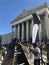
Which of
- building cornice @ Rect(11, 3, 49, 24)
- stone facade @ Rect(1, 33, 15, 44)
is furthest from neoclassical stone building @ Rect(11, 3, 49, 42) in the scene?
stone facade @ Rect(1, 33, 15, 44)

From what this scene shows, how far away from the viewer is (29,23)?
46781mm

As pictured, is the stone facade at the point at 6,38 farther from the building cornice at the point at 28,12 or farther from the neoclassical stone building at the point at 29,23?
the building cornice at the point at 28,12

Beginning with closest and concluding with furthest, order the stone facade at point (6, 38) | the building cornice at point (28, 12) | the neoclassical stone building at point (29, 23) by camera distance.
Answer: the neoclassical stone building at point (29, 23)
the building cornice at point (28, 12)
the stone facade at point (6, 38)

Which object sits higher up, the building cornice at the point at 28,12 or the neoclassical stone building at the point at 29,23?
the building cornice at the point at 28,12

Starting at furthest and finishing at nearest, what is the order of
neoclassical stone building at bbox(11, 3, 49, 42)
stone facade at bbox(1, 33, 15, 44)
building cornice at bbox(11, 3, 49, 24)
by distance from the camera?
stone facade at bbox(1, 33, 15, 44) → building cornice at bbox(11, 3, 49, 24) → neoclassical stone building at bbox(11, 3, 49, 42)

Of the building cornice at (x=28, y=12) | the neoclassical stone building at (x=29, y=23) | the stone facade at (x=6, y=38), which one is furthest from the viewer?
the stone facade at (x=6, y=38)

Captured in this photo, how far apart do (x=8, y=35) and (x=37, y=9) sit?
12.7m

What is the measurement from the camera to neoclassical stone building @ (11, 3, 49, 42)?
42.1 metres

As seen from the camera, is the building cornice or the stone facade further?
the stone facade

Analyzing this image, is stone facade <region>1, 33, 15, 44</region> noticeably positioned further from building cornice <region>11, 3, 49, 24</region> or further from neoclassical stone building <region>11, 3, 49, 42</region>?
building cornice <region>11, 3, 49, 24</region>

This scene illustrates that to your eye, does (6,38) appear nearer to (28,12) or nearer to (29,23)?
(29,23)

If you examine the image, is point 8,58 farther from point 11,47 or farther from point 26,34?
point 26,34

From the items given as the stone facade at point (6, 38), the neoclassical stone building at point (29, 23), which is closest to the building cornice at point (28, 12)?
the neoclassical stone building at point (29, 23)

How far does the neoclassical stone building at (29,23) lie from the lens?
4212 cm
